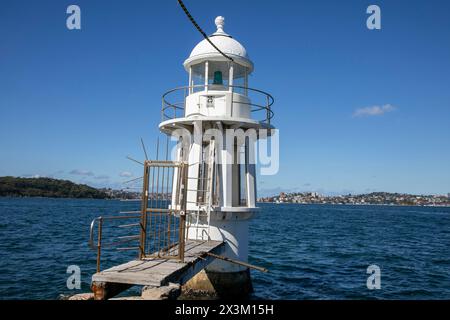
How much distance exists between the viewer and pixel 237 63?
15016 millimetres

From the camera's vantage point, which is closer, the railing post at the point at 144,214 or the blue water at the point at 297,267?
the railing post at the point at 144,214

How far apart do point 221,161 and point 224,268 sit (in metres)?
4.05

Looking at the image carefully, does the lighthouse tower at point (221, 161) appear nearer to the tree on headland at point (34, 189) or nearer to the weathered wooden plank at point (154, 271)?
the weathered wooden plank at point (154, 271)

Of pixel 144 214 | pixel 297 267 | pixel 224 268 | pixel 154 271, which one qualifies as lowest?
pixel 297 267

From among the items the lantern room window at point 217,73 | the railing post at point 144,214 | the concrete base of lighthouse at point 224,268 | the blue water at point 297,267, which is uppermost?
the lantern room window at point 217,73

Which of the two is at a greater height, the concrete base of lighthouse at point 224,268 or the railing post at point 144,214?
the railing post at point 144,214

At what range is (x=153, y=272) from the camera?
8867mm

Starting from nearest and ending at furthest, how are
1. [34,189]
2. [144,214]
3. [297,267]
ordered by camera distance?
[144,214] < [297,267] < [34,189]

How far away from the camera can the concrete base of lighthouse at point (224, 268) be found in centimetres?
1411

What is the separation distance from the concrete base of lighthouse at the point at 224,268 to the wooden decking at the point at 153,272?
7.01 feet

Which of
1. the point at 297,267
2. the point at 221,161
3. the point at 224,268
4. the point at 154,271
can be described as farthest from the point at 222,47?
A: the point at 297,267

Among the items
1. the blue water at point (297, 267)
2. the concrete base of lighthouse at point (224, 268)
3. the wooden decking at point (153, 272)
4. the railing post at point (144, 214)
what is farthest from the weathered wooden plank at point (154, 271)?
the blue water at point (297, 267)

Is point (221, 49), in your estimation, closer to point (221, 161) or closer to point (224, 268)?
point (221, 161)
